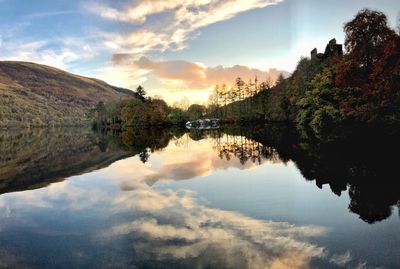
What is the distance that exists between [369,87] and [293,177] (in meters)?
24.4

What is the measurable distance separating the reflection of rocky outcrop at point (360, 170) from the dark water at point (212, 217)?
48 millimetres

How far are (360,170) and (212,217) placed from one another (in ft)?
29.8

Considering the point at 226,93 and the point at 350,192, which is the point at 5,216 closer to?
the point at 350,192

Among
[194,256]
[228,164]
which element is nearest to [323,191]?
[194,256]

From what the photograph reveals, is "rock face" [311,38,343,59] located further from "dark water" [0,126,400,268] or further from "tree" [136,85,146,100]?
"tree" [136,85,146,100]

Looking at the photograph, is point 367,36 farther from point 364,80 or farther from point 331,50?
point 331,50

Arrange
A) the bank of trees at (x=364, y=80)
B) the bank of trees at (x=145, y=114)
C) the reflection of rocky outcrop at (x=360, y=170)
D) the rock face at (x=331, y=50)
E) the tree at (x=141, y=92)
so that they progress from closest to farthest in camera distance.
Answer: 1. the reflection of rocky outcrop at (x=360, y=170)
2. the bank of trees at (x=364, y=80)
3. the rock face at (x=331, y=50)
4. the bank of trees at (x=145, y=114)
5. the tree at (x=141, y=92)

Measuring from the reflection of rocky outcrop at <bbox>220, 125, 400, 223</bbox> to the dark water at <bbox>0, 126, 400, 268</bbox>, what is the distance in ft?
0.16

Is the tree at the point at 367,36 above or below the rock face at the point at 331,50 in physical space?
below

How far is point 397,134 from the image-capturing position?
106ft

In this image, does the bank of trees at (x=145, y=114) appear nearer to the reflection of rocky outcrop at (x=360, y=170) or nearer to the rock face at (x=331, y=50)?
the rock face at (x=331, y=50)

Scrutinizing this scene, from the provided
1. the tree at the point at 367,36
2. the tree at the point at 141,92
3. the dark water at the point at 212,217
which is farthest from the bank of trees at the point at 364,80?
the tree at the point at 141,92

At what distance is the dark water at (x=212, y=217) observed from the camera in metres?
7.86

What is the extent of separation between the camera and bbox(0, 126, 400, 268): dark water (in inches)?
309
